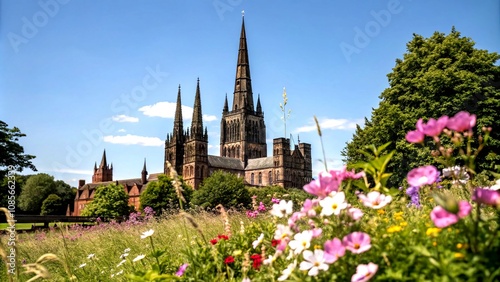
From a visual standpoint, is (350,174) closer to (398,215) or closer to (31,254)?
(398,215)

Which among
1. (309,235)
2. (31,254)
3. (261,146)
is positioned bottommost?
(31,254)

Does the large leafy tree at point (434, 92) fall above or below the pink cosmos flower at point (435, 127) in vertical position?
above

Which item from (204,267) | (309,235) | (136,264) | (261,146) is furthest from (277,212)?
(261,146)

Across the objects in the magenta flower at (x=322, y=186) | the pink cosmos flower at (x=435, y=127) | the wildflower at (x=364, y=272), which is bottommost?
the wildflower at (x=364, y=272)

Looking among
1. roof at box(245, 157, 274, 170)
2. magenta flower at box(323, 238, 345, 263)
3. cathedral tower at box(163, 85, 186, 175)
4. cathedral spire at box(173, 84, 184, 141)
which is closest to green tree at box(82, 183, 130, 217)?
cathedral tower at box(163, 85, 186, 175)

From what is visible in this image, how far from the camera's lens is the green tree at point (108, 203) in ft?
211

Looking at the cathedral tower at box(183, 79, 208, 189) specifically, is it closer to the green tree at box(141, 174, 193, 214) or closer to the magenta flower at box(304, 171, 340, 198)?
the green tree at box(141, 174, 193, 214)

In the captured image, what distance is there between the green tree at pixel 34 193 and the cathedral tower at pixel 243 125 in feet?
166

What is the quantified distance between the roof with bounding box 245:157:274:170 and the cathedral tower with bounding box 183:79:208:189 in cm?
2023

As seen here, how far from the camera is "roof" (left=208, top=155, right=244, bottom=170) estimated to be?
110 meters

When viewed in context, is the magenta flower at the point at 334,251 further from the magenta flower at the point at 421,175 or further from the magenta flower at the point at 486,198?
the magenta flower at the point at 486,198

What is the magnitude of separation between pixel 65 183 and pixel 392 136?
98308 millimetres

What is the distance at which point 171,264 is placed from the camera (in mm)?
4770

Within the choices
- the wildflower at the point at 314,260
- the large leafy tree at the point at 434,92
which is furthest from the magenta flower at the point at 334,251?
the large leafy tree at the point at 434,92
